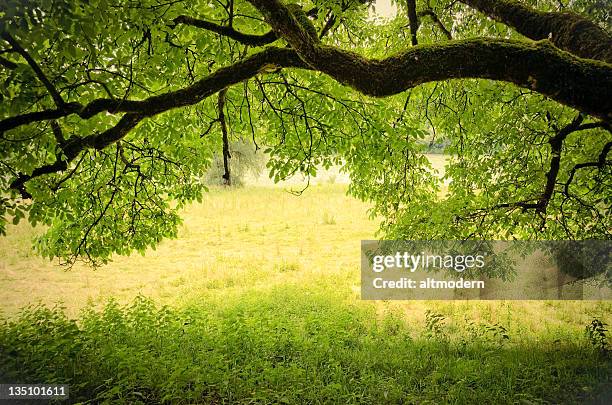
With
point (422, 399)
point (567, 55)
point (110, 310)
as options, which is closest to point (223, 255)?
point (110, 310)

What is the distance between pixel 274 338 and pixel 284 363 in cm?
87

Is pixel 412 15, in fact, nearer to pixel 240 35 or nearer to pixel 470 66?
pixel 240 35

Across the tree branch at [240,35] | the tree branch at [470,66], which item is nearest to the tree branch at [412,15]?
the tree branch at [240,35]

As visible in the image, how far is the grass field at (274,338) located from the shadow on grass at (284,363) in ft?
0.10

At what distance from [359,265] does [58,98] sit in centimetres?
1278

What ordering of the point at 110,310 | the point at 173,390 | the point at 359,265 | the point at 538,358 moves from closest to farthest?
1. the point at 173,390
2. the point at 538,358
3. the point at 110,310
4. the point at 359,265

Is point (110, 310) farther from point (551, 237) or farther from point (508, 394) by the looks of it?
point (551, 237)

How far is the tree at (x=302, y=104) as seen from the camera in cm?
311

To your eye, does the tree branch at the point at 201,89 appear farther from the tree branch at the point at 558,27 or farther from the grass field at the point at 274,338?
the grass field at the point at 274,338

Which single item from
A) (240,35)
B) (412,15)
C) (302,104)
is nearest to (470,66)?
(240,35)

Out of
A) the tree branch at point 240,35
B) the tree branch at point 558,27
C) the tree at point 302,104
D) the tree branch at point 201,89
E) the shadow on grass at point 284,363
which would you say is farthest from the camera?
the shadow on grass at point 284,363

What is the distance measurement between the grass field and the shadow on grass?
0.10ft

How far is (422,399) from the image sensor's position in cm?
607

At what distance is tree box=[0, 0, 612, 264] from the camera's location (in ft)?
10.2
